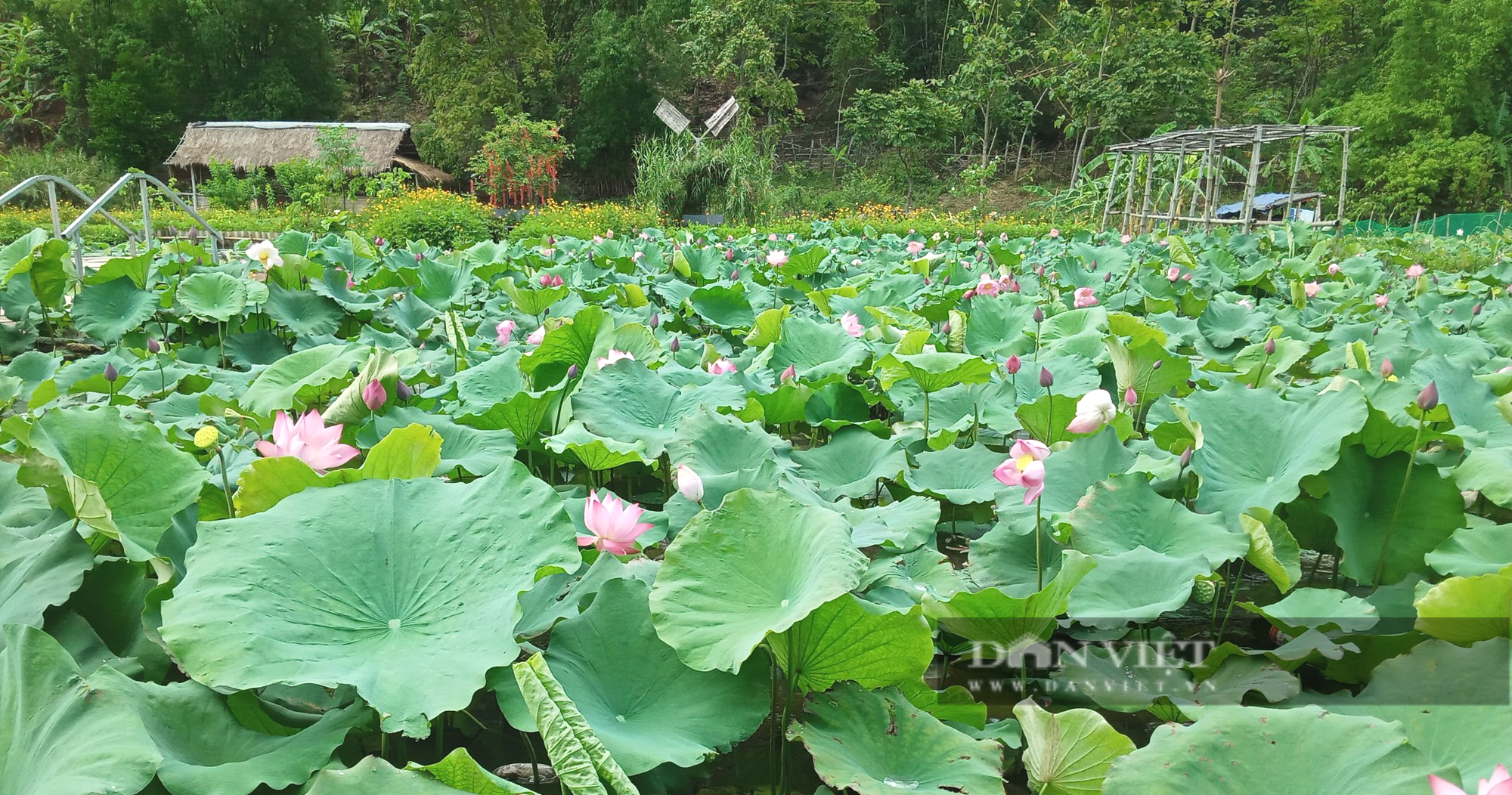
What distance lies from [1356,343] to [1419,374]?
37cm

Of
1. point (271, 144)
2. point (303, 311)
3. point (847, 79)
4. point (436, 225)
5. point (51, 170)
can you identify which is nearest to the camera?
point (303, 311)

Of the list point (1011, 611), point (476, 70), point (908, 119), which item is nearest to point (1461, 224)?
point (908, 119)

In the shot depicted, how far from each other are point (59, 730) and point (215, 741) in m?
0.13

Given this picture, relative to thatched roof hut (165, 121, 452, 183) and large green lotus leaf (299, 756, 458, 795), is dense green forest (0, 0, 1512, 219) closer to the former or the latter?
thatched roof hut (165, 121, 452, 183)

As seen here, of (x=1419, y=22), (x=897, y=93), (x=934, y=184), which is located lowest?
(x=934, y=184)

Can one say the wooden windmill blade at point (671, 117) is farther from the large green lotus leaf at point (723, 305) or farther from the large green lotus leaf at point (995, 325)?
the large green lotus leaf at point (995, 325)

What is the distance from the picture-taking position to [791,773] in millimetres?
865

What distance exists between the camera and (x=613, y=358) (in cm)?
160

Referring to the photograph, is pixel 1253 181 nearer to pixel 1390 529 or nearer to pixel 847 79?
pixel 1390 529

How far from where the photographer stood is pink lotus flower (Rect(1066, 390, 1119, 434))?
1.20 meters

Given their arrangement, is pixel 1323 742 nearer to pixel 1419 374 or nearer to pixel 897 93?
pixel 1419 374

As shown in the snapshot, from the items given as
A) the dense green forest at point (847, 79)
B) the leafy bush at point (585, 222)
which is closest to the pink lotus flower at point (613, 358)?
the leafy bush at point (585, 222)

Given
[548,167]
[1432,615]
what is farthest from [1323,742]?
[548,167]

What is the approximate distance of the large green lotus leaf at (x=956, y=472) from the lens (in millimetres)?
1321
